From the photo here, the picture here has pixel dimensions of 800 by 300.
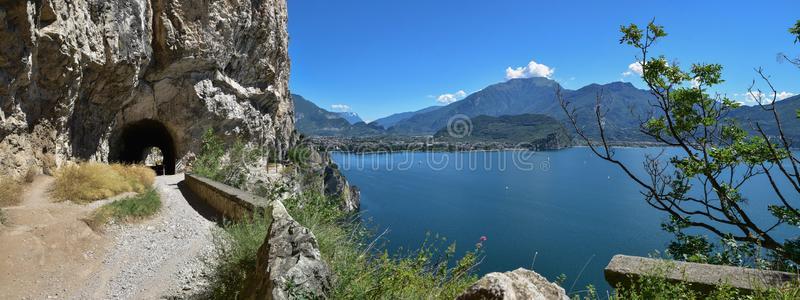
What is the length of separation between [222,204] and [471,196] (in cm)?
6614

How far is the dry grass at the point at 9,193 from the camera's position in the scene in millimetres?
9223

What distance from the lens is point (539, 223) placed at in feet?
170

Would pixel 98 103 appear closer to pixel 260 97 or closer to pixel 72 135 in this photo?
pixel 72 135

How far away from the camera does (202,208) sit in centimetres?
1212

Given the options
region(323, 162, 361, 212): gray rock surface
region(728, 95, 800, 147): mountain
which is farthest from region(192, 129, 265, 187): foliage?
region(323, 162, 361, 212): gray rock surface

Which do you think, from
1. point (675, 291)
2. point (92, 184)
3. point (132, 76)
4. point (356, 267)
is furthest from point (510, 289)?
point (132, 76)

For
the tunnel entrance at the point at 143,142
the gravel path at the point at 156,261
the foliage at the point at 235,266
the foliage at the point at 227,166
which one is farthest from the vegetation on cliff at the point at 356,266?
the tunnel entrance at the point at 143,142

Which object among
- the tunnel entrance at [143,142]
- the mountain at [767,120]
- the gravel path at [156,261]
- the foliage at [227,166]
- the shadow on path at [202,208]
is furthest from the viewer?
the tunnel entrance at [143,142]

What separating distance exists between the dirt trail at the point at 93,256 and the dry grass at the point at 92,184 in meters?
0.83

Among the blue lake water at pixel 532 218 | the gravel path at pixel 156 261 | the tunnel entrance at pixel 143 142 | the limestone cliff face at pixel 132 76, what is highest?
the limestone cliff face at pixel 132 76

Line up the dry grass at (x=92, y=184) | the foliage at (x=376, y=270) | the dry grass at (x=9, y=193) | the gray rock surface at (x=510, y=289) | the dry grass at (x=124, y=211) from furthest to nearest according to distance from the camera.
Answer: the dry grass at (x=92, y=184) → the dry grass at (x=9, y=193) → the dry grass at (x=124, y=211) → the foliage at (x=376, y=270) → the gray rock surface at (x=510, y=289)

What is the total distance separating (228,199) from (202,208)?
2.64 metres

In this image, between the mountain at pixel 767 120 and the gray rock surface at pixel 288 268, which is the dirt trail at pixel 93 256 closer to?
the gray rock surface at pixel 288 268

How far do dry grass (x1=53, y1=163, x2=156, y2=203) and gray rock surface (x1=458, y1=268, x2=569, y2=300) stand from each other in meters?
11.8
